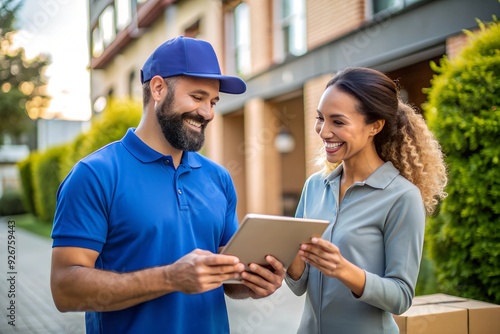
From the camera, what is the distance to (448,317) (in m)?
3.12

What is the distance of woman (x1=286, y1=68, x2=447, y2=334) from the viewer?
2121 millimetres

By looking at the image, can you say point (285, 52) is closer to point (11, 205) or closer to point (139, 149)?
point (139, 149)

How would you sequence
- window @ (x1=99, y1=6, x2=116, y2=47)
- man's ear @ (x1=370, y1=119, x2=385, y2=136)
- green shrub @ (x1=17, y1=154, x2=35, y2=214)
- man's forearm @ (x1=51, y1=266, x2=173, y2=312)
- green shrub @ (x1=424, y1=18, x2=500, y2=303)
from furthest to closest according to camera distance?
green shrub @ (x1=17, y1=154, x2=35, y2=214) < window @ (x1=99, y1=6, x2=116, y2=47) < green shrub @ (x1=424, y1=18, x2=500, y2=303) < man's ear @ (x1=370, y1=119, x2=385, y2=136) < man's forearm @ (x1=51, y1=266, x2=173, y2=312)

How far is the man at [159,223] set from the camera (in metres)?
1.89

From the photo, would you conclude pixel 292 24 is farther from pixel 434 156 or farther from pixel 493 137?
pixel 434 156

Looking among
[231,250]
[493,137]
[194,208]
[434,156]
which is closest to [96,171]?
[194,208]

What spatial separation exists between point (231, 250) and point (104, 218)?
0.47 meters

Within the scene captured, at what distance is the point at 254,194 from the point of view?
42.4 feet

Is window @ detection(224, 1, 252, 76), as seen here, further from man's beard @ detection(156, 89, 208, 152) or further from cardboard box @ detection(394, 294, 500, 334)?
man's beard @ detection(156, 89, 208, 152)

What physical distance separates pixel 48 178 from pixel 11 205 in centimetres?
1205

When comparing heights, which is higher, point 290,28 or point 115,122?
point 290,28

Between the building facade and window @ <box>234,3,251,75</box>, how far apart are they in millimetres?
25

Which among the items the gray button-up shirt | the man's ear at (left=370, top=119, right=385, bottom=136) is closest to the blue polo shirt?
the gray button-up shirt

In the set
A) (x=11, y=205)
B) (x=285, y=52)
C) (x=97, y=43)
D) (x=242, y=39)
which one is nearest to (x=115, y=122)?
(x=285, y=52)
